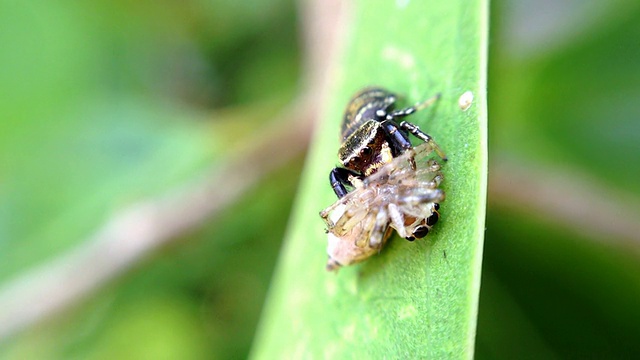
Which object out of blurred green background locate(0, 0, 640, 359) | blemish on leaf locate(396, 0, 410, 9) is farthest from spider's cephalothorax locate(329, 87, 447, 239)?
blurred green background locate(0, 0, 640, 359)

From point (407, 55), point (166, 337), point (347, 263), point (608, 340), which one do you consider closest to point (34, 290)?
point (166, 337)

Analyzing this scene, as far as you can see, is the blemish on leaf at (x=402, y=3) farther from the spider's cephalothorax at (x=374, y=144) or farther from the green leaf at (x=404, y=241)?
the spider's cephalothorax at (x=374, y=144)

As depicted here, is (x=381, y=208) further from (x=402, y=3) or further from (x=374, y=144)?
(x=402, y=3)

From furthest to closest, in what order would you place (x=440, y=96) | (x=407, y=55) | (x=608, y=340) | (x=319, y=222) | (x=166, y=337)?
(x=166, y=337) < (x=608, y=340) < (x=319, y=222) < (x=407, y=55) < (x=440, y=96)

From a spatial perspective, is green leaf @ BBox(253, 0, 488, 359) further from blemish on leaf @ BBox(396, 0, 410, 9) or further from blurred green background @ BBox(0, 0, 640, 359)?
blurred green background @ BBox(0, 0, 640, 359)

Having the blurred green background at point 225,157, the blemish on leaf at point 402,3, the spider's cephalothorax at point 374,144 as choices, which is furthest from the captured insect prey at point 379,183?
the blurred green background at point 225,157

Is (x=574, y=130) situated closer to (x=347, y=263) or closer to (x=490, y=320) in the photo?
(x=490, y=320)
